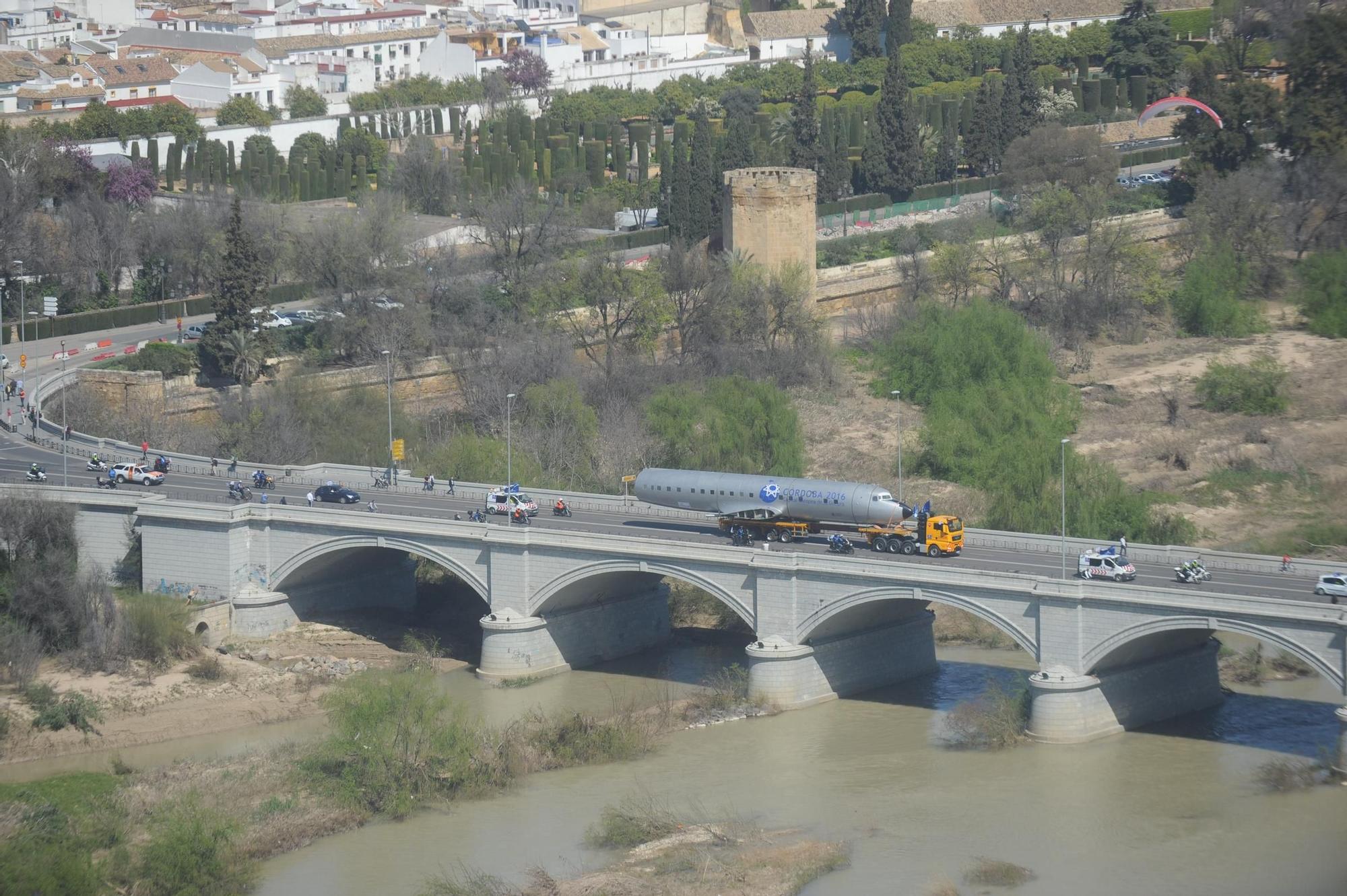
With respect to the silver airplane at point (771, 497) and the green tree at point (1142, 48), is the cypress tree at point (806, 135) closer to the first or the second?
the green tree at point (1142, 48)

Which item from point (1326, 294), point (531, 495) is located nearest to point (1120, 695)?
point (531, 495)

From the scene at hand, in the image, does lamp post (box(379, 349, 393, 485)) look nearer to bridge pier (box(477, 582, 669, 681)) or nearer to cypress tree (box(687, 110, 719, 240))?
bridge pier (box(477, 582, 669, 681))

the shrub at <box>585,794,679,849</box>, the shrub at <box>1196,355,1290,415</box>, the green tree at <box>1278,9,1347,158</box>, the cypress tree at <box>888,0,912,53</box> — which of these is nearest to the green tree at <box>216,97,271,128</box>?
the cypress tree at <box>888,0,912,53</box>

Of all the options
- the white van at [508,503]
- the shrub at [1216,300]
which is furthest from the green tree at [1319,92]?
the white van at [508,503]

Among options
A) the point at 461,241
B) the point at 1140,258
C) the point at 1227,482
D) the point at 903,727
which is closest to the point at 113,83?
the point at 461,241

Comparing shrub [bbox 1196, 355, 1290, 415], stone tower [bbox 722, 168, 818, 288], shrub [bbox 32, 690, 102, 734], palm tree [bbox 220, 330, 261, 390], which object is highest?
stone tower [bbox 722, 168, 818, 288]

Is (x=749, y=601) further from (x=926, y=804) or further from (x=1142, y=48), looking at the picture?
(x=1142, y=48)
